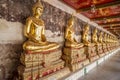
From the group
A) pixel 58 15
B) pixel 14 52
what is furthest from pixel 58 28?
pixel 14 52

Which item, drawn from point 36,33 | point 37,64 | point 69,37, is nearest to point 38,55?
point 37,64

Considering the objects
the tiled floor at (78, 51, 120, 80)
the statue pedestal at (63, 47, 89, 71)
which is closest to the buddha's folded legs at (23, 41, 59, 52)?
the statue pedestal at (63, 47, 89, 71)

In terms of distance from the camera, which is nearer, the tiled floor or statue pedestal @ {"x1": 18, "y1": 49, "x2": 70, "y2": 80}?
statue pedestal @ {"x1": 18, "y1": 49, "x2": 70, "y2": 80}

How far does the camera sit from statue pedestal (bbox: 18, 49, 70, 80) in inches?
82.2

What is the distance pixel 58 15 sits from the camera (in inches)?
143

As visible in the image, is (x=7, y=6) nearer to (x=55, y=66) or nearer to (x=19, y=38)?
(x=19, y=38)

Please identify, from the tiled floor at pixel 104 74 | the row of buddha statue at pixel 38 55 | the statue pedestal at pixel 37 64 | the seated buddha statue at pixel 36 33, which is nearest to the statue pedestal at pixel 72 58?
the row of buddha statue at pixel 38 55

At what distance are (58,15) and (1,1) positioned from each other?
184cm

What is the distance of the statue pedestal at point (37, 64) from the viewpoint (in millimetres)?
2087

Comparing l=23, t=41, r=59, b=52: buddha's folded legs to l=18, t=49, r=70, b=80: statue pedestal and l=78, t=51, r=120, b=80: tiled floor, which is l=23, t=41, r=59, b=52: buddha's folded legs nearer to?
l=18, t=49, r=70, b=80: statue pedestal

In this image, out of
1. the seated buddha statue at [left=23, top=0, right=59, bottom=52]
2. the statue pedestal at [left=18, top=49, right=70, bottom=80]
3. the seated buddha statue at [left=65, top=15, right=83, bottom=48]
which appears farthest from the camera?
the seated buddha statue at [left=65, top=15, right=83, bottom=48]

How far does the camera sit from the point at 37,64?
2.31 metres

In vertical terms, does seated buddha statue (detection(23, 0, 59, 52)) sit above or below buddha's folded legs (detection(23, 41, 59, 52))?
above

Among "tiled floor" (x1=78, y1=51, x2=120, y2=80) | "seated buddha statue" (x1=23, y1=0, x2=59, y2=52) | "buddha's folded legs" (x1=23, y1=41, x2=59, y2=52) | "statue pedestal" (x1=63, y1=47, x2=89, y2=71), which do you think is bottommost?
"tiled floor" (x1=78, y1=51, x2=120, y2=80)
